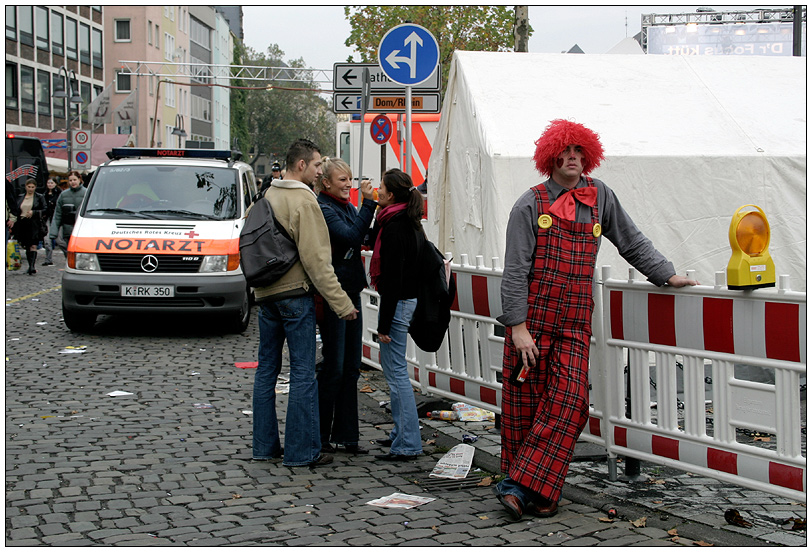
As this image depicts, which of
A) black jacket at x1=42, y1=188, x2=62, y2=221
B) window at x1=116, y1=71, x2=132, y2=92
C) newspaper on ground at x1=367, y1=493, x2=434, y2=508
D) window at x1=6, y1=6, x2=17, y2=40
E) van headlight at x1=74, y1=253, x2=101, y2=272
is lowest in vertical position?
newspaper on ground at x1=367, y1=493, x2=434, y2=508

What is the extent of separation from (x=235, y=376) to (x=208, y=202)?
11.5 ft

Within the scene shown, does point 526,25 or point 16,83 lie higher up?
point 16,83

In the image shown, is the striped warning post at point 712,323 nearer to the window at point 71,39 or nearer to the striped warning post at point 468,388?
the striped warning post at point 468,388

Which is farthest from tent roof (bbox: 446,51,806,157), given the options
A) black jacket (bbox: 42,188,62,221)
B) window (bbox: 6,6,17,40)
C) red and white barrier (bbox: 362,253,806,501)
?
window (bbox: 6,6,17,40)

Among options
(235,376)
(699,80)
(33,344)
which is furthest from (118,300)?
(699,80)

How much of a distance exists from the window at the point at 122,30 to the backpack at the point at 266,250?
69675mm

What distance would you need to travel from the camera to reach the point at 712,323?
487 cm

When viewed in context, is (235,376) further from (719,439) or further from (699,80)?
(699,80)

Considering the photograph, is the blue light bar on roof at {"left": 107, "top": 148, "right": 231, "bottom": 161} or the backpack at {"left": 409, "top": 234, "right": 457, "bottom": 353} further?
the blue light bar on roof at {"left": 107, "top": 148, "right": 231, "bottom": 161}

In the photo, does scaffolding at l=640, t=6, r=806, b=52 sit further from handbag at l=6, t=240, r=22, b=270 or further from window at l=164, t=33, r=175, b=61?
handbag at l=6, t=240, r=22, b=270

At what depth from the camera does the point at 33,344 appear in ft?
35.3

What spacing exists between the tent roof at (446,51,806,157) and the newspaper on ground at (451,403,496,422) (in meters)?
3.52

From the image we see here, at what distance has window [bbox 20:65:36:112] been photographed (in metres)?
53.1

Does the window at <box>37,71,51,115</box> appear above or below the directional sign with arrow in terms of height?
above
